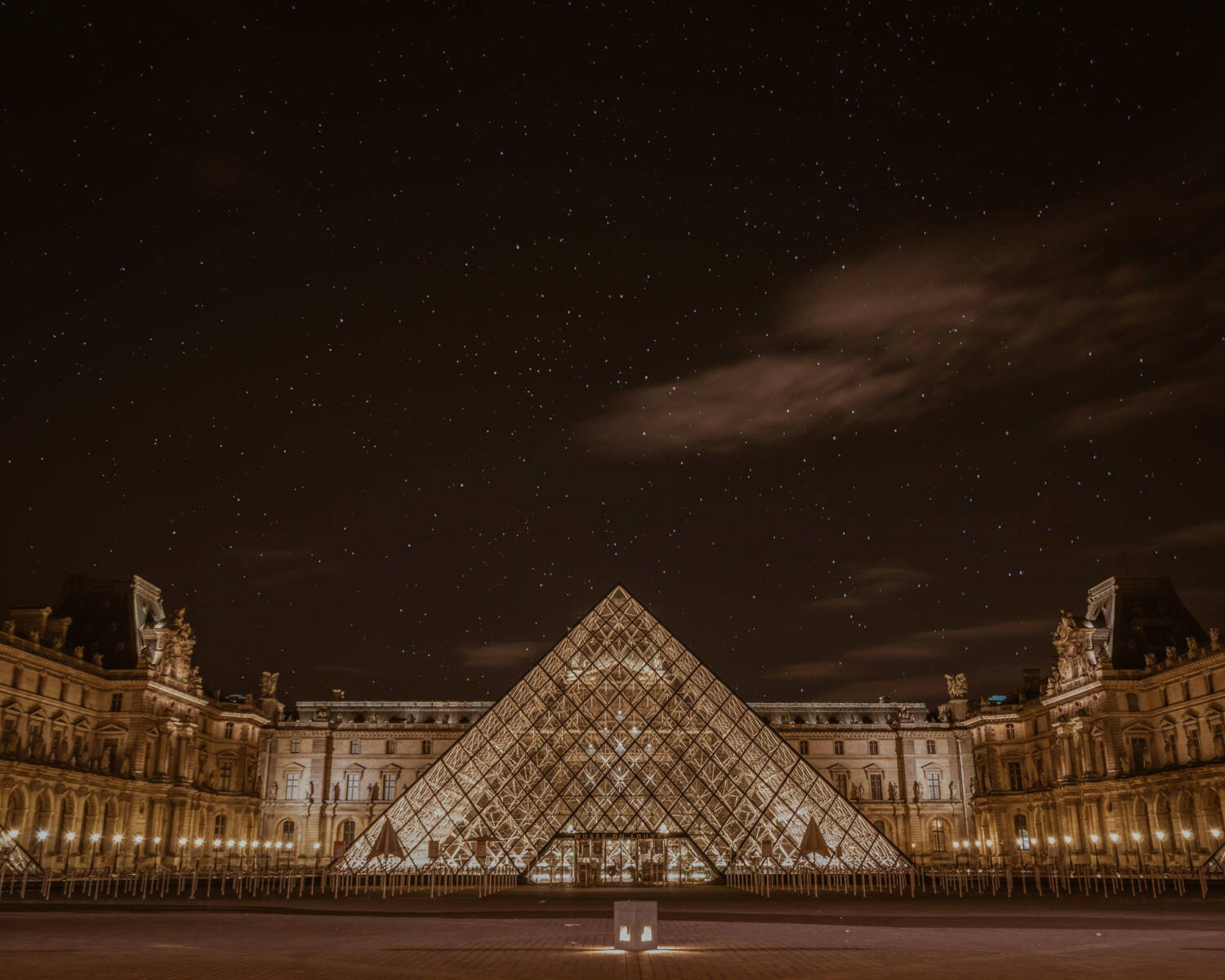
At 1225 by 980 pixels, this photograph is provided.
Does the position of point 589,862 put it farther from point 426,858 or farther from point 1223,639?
point 1223,639

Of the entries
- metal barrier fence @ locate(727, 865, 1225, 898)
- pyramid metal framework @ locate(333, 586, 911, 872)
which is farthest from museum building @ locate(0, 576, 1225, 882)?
metal barrier fence @ locate(727, 865, 1225, 898)

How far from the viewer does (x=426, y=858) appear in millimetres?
27109

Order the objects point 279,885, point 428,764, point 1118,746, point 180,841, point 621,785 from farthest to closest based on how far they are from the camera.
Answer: point 428,764 < point 180,841 < point 1118,746 < point 621,785 < point 279,885

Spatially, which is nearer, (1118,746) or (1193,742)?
(1193,742)

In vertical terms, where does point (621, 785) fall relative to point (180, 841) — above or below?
above

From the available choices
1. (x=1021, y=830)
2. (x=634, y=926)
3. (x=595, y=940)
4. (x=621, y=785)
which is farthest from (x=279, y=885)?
(x=1021, y=830)

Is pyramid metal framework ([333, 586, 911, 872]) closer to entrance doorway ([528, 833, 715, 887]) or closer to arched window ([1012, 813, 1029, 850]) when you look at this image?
entrance doorway ([528, 833, 715, 887])

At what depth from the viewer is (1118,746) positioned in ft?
135

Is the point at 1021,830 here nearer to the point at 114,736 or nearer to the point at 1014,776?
the point at 1014,776

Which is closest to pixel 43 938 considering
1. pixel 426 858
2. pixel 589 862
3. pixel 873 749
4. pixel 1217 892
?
pixel 426 858

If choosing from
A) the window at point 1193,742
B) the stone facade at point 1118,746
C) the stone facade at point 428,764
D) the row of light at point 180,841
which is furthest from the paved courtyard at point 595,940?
the stone facade at point 428,764

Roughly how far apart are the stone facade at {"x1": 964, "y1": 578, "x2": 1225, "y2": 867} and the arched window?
0.05 m

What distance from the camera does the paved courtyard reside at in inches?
348

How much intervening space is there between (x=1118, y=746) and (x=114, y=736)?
129 ft
